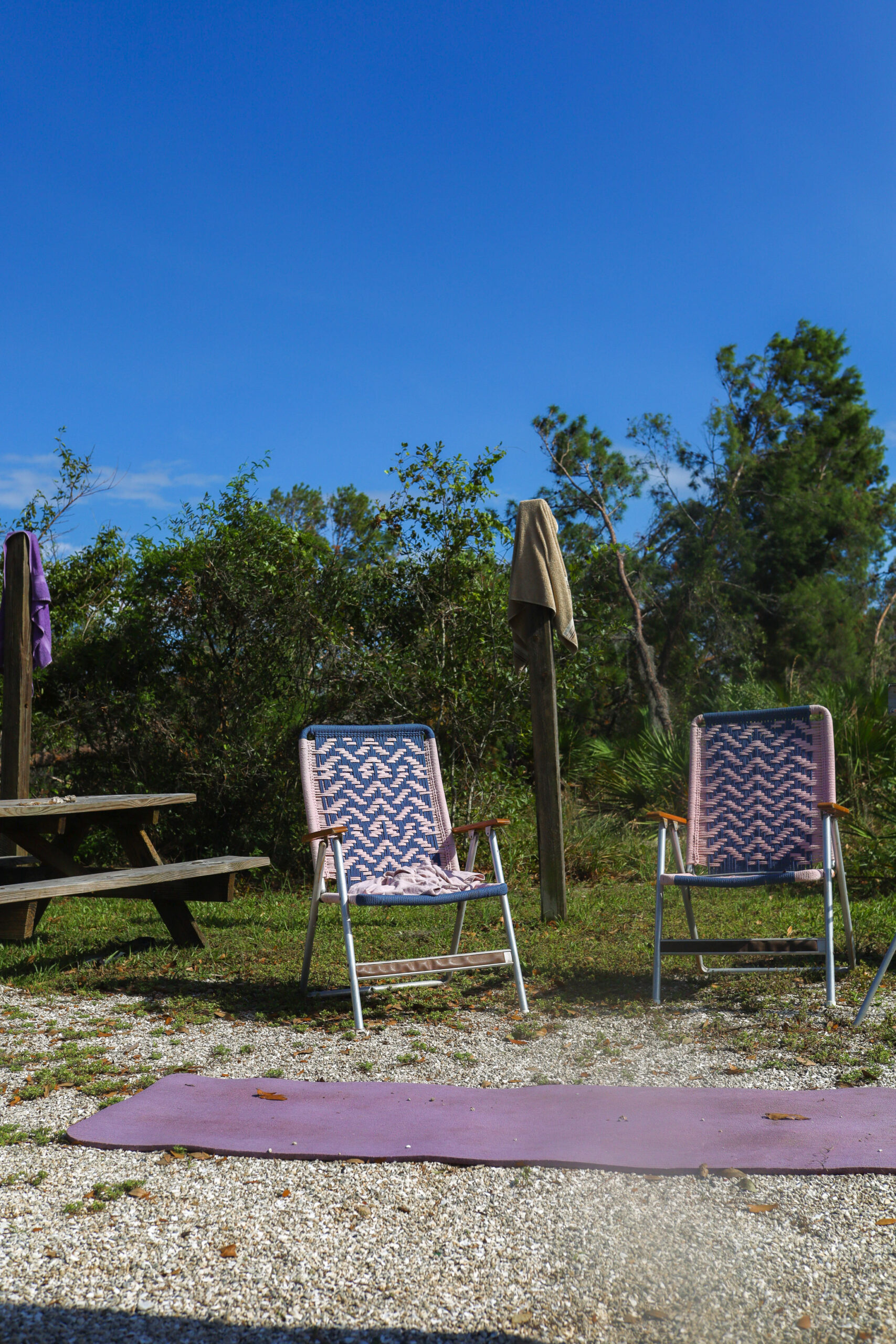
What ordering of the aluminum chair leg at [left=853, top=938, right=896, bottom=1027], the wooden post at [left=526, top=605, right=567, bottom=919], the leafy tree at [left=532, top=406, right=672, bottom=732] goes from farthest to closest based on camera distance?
the leafy tree at [left=532, top=406, right=672, bottom=732] < the wooden post at [left=526, top=605, right=567, bottom=919] < the aluminum chair leg at [left=853, top=938, right=896, bottom=1027]

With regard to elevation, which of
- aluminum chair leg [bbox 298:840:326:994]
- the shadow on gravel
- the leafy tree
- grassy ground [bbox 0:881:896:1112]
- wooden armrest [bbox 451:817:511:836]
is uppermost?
the leafy tree

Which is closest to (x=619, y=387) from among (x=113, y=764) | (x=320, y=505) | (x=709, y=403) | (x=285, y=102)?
(x=709, y=403)

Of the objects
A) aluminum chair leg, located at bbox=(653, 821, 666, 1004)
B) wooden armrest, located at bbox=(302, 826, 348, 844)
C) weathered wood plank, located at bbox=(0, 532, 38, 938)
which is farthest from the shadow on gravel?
weathered wood plank, located at bbox=(0, 532, 38, 938)

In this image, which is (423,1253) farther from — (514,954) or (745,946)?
(745,946)

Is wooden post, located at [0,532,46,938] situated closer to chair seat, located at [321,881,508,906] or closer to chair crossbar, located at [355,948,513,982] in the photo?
chair seat, located at [321,881,508,906]

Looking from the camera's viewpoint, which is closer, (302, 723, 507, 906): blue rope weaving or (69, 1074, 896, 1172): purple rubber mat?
(69, 1074, 896, 1172): purple rubber mat

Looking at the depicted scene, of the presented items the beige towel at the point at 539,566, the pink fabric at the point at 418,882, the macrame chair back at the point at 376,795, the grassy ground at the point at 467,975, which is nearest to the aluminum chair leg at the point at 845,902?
the grassy ground at the point at 467,975

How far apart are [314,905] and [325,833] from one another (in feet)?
1.11

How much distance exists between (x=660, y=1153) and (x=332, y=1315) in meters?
0.93

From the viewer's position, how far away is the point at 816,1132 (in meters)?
2.30

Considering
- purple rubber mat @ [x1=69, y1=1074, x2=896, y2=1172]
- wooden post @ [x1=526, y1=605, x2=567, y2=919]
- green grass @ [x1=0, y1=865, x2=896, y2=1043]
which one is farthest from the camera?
wooden post @ [x1=526, y1=605, x2=567, y2=919]

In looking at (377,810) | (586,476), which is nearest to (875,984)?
(377,810)

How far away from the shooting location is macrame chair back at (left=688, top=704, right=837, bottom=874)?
417 centimetres

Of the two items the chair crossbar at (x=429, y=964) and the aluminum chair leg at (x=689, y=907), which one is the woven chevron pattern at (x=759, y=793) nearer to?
the aluminum chair leg at (x=689, y=907)
